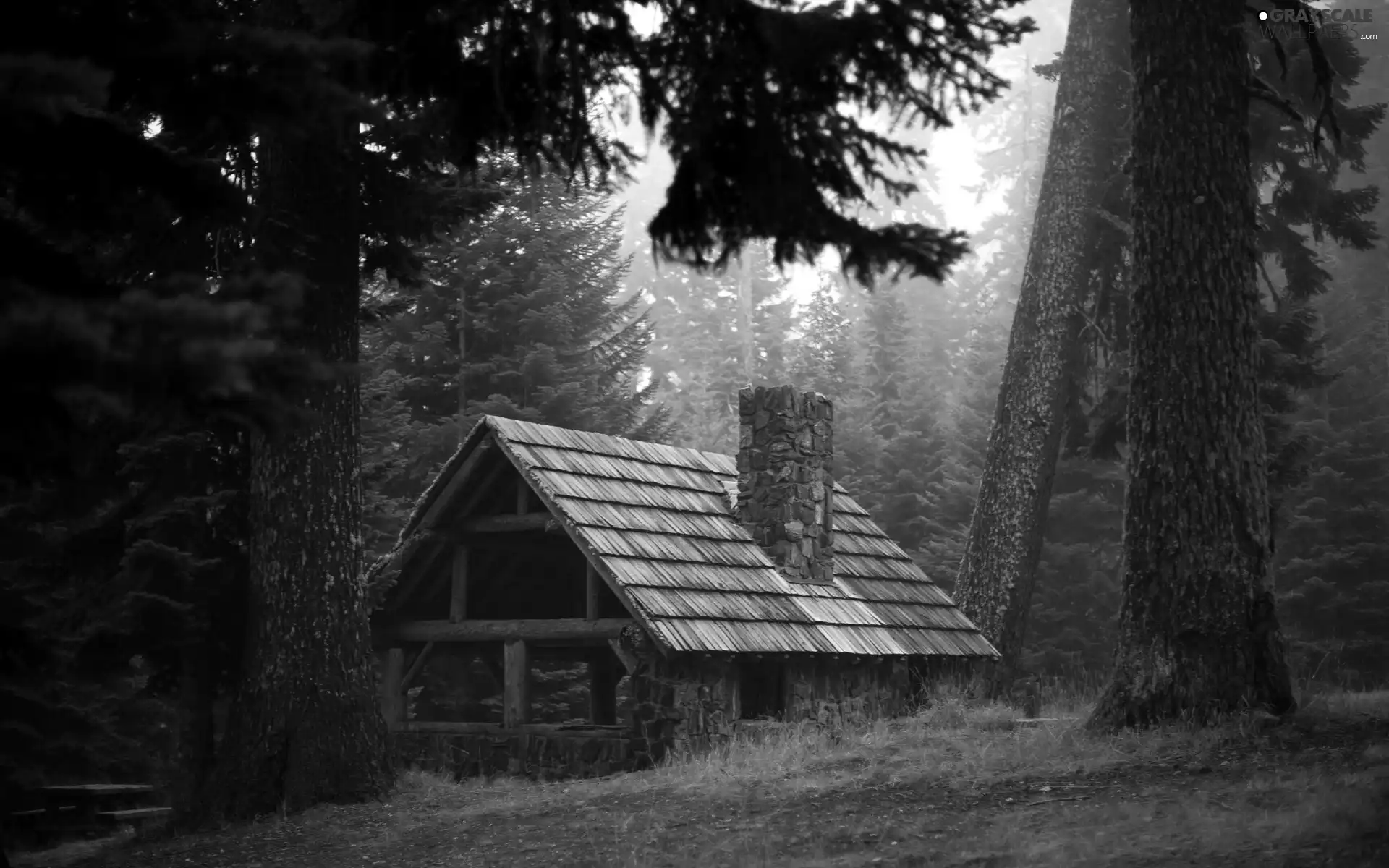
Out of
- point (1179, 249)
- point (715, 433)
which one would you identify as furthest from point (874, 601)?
point (715, 433)

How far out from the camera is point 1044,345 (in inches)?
811

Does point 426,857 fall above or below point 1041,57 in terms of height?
below

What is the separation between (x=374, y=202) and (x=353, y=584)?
3665mm

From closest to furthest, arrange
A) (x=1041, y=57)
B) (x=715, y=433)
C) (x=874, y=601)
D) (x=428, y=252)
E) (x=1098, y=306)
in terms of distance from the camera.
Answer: (x=874, y=601), (x=1098, y=306), (x=428, y=252), (x=715, y=433), (x=1041, y=57)

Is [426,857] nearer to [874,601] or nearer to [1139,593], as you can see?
[1139,593]

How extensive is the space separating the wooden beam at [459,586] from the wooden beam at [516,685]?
0.78 metres

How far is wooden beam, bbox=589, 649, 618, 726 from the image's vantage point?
65.6 feet

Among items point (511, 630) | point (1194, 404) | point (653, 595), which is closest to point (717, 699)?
point (653, 595)

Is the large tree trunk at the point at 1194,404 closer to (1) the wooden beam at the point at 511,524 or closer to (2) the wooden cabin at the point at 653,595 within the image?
(2) the wooden cabin at the point at 653,595

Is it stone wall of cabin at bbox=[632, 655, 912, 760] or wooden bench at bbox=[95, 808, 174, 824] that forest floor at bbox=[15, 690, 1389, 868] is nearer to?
stone wall of cabin at bbox=[632, 655, 912, 760]

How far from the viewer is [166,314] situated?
3.83m

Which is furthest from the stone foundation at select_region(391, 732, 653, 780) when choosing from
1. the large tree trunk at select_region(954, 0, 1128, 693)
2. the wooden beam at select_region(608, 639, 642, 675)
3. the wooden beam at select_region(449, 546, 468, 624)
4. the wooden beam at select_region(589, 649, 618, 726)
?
the large tree trunk at select_region(954, 0, 1128, 693)

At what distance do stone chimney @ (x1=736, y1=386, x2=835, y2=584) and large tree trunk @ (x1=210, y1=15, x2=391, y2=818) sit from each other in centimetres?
643

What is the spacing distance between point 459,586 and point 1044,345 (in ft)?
31.2
